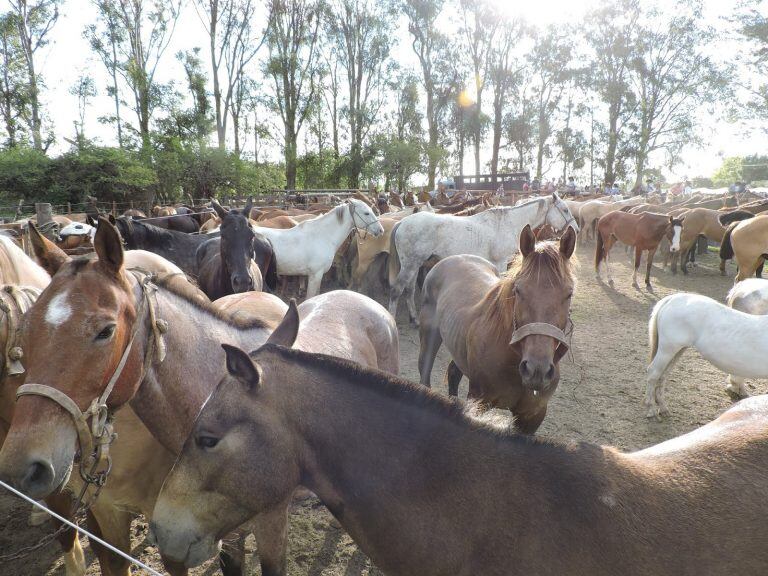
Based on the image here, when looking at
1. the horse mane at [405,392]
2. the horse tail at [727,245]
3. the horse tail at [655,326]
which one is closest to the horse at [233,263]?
the horse mane at [405,392]

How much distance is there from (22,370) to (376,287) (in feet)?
28.6

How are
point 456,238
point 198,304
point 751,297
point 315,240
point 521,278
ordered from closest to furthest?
point 198,304, point 521,278, point 751,297, point 456,238, point 315,240

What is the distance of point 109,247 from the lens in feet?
5.14

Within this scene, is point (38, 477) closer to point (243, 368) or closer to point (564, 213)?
point (243, 368)

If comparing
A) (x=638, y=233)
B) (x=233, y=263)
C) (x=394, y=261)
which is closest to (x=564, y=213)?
(x=394, y=261)

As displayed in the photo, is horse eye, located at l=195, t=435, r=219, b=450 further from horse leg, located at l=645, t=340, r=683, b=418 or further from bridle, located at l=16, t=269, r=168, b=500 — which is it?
horse leg, located at l=645, t=340, r=683, b=418

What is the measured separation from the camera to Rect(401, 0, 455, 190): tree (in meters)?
30.6

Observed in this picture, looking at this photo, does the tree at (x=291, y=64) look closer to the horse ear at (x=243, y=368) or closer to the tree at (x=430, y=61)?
the tree at (x=430, y=61)

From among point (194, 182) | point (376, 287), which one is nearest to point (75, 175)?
point (194, 182)

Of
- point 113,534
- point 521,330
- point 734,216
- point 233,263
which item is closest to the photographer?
point 113,534

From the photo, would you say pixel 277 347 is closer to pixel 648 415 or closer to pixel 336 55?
pixel 648 415

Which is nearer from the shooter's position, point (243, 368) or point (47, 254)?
point (243, 368)

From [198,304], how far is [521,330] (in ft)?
5.76

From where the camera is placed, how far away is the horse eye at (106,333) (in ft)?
4.86
